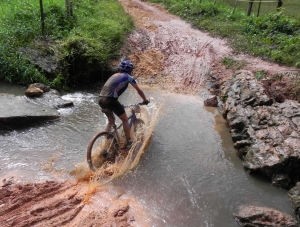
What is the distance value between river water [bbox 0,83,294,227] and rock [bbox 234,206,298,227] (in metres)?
0.23

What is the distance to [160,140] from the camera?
7809mm

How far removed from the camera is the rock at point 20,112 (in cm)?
750

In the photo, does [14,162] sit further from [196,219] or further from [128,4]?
[128,4]

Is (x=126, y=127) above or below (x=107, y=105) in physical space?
below

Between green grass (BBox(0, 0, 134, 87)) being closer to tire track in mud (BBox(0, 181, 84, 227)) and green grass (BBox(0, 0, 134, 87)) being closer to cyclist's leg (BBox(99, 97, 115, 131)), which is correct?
cyclist's leg (BBox(99, 97, 115, 131))

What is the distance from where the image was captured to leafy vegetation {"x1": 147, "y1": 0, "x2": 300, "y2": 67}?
483 inches

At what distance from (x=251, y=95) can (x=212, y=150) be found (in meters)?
2.51

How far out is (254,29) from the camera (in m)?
14.9

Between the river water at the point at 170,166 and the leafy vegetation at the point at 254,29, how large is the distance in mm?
5488

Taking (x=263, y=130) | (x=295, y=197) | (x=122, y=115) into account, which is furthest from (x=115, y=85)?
(x=295, y=197)

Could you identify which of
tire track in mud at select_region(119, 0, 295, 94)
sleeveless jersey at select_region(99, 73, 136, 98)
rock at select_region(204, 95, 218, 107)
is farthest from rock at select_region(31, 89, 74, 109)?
rock at select_region(204, 95, 218, 107)

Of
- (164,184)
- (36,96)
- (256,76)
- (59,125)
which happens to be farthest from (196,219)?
(256,76)

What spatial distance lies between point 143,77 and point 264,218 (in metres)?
7.73

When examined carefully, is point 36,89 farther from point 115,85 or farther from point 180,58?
point 180,58
